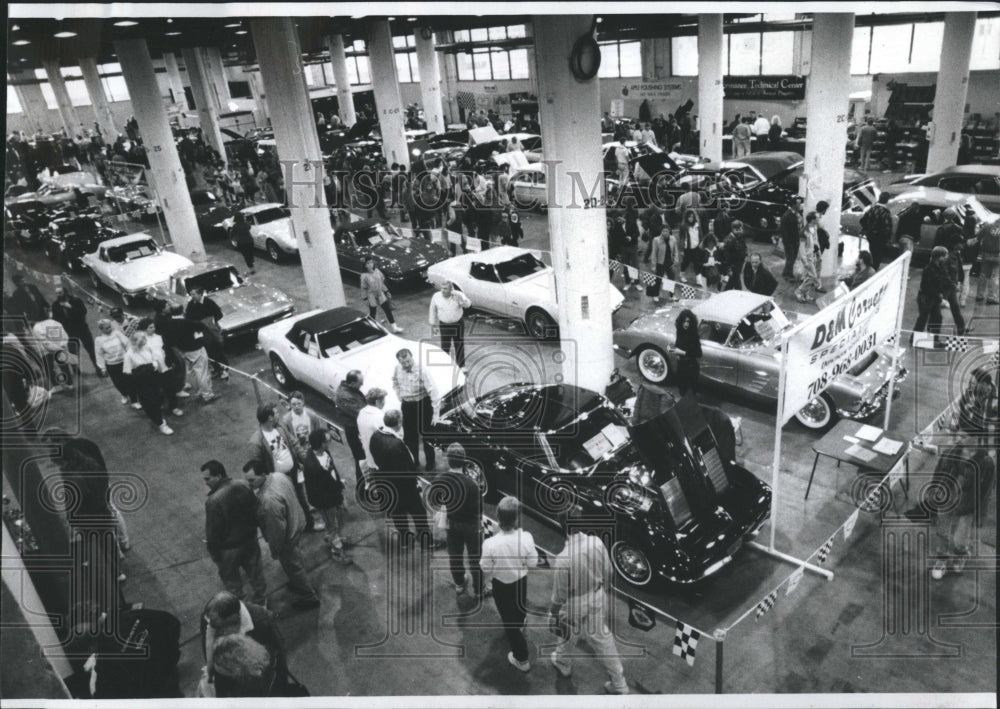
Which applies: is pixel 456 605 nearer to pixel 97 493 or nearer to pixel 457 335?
pixel 97 493

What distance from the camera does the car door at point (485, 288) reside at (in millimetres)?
12070

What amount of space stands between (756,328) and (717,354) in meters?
0.58

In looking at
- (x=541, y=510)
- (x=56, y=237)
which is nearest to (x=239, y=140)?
(x=56, y=237)

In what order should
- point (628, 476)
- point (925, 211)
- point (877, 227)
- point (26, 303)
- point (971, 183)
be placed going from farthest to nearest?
point (971, 183), point (925, 211), point (877, 227), point (26, 303), point (628, 476)

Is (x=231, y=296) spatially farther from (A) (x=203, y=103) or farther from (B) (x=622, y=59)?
(B) (x=622, y=59)

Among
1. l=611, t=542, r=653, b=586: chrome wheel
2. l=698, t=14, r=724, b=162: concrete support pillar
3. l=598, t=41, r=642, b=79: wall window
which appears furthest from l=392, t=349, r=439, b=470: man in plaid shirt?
l=598, t=41, r=642, b=79: wall window

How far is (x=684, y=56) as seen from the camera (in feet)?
101

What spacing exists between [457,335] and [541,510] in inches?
162

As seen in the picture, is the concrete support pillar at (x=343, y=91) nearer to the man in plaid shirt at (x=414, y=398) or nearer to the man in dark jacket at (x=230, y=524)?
the man in plaid shirt at (x=414, y=398)

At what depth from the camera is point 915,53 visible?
2584cm

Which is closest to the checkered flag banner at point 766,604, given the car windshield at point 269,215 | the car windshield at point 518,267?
the car windshield at point 518,267

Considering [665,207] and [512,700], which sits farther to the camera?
[665,207]

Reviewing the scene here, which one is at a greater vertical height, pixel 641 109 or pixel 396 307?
pixel 641 109

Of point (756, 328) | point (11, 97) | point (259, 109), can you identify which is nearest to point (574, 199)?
point (756, 328)
